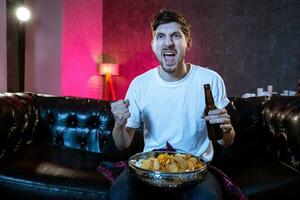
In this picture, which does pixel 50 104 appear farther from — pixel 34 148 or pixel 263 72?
pixel 263 72

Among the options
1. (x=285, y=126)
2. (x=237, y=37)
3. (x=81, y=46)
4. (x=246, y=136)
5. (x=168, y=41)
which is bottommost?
(x=246, y=136)

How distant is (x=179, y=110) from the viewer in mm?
1332

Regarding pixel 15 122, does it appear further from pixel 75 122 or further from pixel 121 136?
pixel 121 136

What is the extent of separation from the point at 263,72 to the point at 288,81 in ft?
1.11

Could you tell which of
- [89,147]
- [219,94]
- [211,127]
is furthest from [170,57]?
[89,147]

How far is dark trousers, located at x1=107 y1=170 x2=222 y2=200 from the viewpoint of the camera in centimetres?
103

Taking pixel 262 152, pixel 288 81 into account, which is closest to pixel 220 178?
pixel 262 152

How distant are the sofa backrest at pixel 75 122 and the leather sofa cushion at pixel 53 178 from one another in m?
0.28

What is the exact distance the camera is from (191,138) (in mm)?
1332

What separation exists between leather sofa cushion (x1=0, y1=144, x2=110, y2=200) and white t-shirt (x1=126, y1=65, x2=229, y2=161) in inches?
12.7

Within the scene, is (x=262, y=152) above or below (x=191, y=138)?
below

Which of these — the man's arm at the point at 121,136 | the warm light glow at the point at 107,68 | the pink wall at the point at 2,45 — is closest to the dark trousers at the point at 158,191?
the man's arm at the point at 121,136

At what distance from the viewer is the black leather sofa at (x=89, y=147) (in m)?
1.44

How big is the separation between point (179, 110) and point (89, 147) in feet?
2.93
